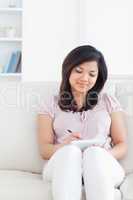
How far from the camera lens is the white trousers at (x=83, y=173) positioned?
1470mm

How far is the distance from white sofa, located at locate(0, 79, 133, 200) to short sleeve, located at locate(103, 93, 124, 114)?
0.05 meters

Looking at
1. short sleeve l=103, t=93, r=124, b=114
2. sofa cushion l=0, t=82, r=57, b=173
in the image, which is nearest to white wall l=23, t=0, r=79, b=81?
sofa cushion l=0, t=82, r=57, b=173

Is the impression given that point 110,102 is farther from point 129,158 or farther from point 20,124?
point 20,124

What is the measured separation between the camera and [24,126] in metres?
2.00

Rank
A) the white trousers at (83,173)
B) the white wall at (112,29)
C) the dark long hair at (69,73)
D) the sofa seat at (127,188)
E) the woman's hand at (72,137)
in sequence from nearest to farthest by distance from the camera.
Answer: the white trousers at (83,173) < the sofa seat at (127,188) < the woman's hand at (72,137) < the dark long hair at (69,73) < the white wall at (112,29)

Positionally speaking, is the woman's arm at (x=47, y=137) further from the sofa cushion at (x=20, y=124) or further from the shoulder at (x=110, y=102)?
the shoulder at (x=110, y=102)

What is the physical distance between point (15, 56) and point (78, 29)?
64 centimetres

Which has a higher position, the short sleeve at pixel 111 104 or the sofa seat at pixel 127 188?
the short sleeve at pixel 111 104

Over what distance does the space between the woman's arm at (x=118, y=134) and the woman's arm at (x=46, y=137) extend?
0.26m

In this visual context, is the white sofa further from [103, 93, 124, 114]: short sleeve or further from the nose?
the nose

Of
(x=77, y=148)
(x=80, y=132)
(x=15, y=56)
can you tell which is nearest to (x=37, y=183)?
(x=77, y=148)

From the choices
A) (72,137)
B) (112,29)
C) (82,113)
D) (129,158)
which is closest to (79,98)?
(82,113)

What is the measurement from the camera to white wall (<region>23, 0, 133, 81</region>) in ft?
12.3

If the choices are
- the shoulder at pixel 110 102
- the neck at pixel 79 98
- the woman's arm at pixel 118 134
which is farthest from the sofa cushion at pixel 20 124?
the woman's arm at pixel 118 134
